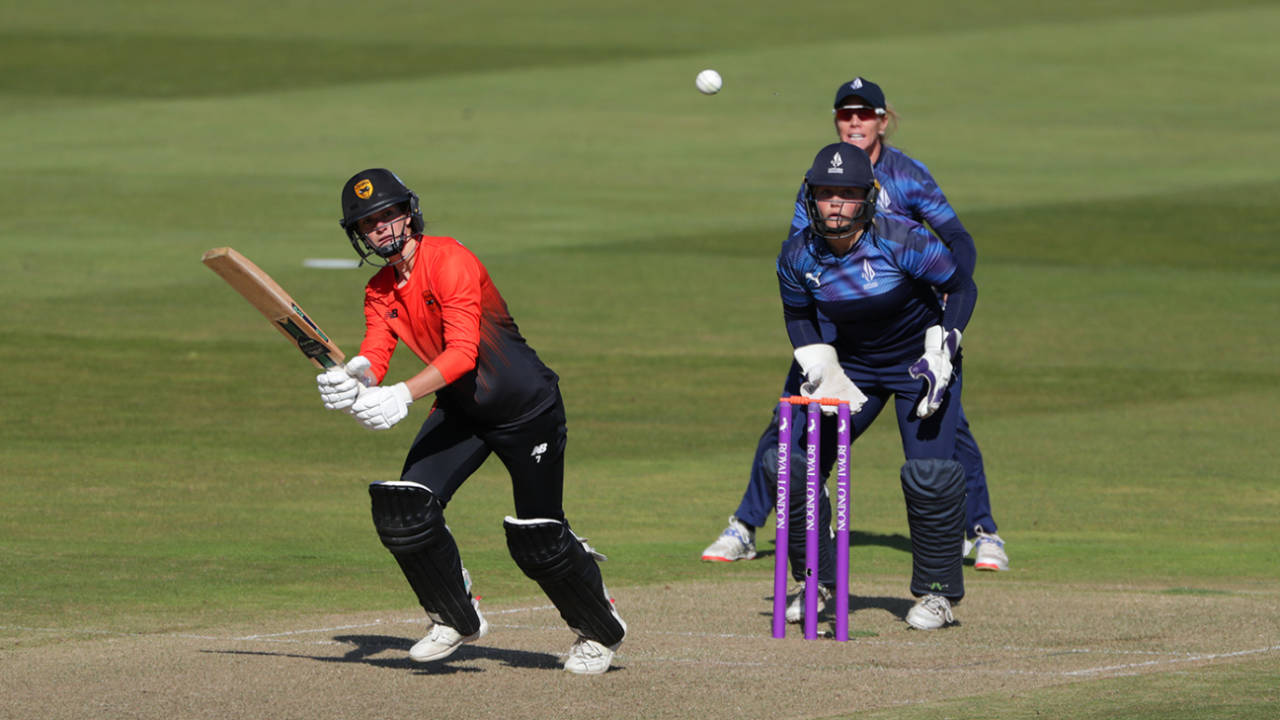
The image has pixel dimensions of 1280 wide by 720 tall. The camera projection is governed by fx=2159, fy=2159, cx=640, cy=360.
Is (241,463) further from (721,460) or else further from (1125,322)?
(1125,322)

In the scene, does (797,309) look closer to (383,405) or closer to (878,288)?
(878,288)

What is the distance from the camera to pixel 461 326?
7445mm

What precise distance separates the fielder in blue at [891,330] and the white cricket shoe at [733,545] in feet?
4.62

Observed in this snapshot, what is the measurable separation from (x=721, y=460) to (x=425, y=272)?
19.6 feet

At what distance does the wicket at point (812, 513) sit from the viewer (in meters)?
8.50

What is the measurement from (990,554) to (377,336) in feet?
12.7

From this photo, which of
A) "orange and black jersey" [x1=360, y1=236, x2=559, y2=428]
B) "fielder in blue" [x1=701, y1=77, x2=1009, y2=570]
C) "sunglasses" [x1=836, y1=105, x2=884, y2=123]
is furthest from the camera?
"sunglasses" [x1=836, y1=105, x2=884, y2=123]

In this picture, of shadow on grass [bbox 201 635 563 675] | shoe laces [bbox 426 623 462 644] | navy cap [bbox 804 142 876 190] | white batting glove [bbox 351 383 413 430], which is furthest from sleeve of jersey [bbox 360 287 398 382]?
navy cap [bbox 804 142 876 190]

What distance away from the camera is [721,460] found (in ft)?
43.9

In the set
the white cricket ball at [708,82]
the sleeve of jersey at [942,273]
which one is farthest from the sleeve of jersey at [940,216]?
the white cricket ball at [708,82]

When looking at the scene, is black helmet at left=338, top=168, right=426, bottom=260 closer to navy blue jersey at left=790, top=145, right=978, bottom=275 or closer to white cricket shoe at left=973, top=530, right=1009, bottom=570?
navy blue jersey at left=790, top=145, right=978, bottom=275

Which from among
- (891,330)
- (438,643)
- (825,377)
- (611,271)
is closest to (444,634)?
(438,643)

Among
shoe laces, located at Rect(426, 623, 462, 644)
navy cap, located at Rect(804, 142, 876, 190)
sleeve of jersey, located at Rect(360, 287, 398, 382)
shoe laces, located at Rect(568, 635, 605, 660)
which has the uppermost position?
navy cap, located at Rect(804, 142, 876, 190)

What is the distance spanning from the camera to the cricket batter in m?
7.55
